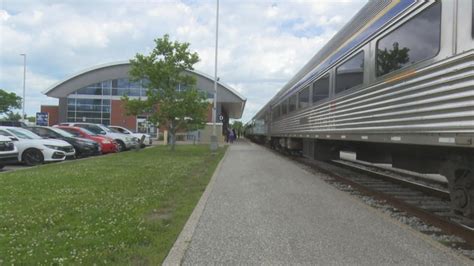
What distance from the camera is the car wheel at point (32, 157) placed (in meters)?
16.7

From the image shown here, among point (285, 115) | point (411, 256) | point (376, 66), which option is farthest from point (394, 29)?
point (285, 115)

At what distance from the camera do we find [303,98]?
16.3 metres

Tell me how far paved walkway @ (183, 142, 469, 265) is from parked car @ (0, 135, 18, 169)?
782 centimetres

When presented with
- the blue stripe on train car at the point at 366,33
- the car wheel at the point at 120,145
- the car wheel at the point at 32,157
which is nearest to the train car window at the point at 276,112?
the car wheel at the point at 120,145

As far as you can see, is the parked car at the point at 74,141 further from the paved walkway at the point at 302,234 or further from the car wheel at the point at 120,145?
the paved walkway at the point at 302,234

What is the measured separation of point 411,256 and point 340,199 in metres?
3.86

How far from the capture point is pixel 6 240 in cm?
546

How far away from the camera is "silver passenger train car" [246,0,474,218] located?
550 cm

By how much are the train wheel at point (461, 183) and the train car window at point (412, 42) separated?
4.66ft

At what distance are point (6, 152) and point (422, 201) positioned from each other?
38.1ft

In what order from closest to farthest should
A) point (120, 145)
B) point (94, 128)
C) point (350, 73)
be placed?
point (350, 73) → point (120, 145) → point (94, 128)

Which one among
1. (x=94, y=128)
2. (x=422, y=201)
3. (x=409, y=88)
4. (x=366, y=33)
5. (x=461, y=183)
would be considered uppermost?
(x=366, y=33)

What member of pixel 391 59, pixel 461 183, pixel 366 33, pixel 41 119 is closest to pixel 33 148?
pixel 366 33

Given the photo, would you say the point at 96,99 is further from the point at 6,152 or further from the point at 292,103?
the point at 6,152
